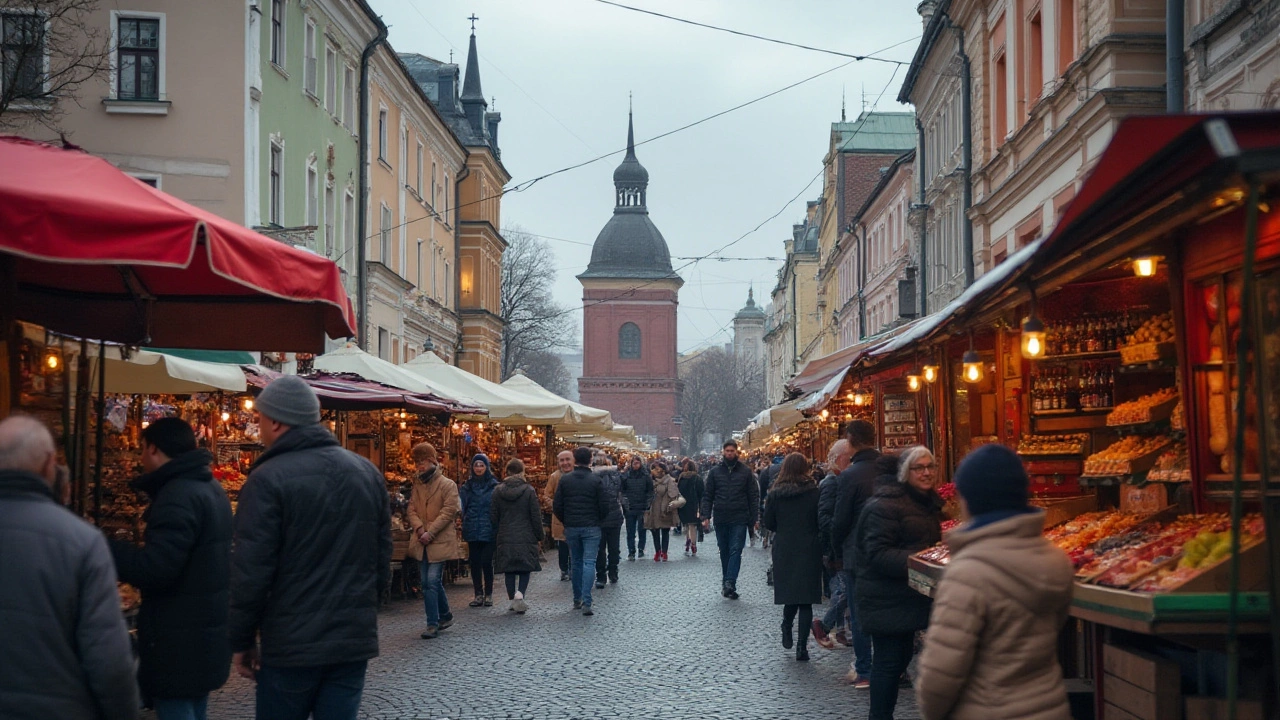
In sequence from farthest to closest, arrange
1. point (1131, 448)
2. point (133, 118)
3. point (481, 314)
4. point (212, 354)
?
point (481, 314) → point (133, 118) → point (212, 354) → point (1131, 448)

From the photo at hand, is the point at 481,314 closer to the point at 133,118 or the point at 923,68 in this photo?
the point at 923,68

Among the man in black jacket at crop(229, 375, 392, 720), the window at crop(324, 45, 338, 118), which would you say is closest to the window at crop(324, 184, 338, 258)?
the window at crop(324, 45, 338, 118)

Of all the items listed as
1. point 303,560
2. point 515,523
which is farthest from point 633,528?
point 303,560

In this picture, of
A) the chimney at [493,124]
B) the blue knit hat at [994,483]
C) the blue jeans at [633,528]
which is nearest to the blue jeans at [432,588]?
the blue knit hat at [994,483]

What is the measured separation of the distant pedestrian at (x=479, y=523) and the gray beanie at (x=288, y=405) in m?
10.2

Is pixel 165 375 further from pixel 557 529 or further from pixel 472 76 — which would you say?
pixel 472 76

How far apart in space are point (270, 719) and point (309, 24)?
2474 centimetres

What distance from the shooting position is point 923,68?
34.4 meters

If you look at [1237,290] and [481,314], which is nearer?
[1237,290]

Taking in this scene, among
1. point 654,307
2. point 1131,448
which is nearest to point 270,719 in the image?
point 1131,448

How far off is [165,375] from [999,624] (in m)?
7.67

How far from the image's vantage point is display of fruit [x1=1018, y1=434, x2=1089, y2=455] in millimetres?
11969

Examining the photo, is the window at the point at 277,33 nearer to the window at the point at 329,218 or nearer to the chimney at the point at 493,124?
the window at the point at 329,218

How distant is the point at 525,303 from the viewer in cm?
7500
